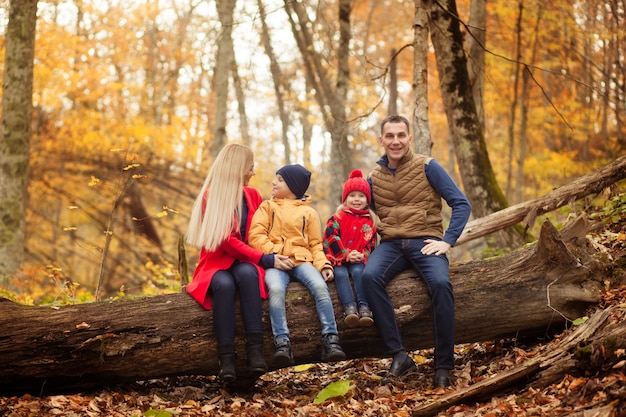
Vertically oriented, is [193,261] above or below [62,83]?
below

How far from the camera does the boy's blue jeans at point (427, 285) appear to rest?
505cm

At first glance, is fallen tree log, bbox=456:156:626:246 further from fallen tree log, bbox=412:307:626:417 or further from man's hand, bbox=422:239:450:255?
fallen tree log, bbox=412:307:626:417

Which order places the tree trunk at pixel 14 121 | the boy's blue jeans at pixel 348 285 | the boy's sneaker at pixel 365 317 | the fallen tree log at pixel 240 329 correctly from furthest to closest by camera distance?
the tree trunk at pixel 14 121, the boy's blue jeans at pixel 348 285, the boy's sneaker at pixel 365 317, the fallen tree log at pixel 240 329

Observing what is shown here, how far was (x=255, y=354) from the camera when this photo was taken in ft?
16.2

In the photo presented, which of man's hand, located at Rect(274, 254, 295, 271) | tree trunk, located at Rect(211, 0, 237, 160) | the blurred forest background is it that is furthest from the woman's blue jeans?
tree trunk, located at Rect(211, 0, 237, 160)

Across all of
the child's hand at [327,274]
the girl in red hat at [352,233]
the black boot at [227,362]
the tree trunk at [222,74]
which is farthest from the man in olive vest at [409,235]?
the tree trunk at [222,74]

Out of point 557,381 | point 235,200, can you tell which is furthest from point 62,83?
point 557,381

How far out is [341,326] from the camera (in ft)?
17.3

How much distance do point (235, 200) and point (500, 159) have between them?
2202 cm

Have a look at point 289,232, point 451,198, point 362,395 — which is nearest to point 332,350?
point 362,395

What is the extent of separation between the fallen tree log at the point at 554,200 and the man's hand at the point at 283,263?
9.68ft

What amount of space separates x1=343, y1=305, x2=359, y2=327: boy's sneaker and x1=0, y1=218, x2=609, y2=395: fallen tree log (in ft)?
0.50

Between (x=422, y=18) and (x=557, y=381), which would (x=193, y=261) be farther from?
(x=557, y=381)

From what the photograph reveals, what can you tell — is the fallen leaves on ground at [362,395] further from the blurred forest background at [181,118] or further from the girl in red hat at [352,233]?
the blurred forest background at [181,118]
